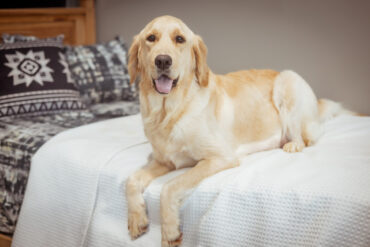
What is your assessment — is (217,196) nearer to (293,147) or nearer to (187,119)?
(187,119)

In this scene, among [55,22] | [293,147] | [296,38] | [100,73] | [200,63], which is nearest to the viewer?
[200,63]

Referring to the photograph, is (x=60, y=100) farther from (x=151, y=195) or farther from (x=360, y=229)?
(x=360, y=229)

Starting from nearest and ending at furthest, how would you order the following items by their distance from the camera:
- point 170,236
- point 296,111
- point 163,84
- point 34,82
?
point 170,236 → point 163,84 → point 296,111 → point 34,82

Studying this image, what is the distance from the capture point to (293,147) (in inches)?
80.4

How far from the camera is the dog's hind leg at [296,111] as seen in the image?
2.15m

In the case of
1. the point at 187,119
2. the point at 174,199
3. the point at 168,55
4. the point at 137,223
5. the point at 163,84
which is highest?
the point at 168,55

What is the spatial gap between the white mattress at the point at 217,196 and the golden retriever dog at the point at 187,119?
6 centimetres

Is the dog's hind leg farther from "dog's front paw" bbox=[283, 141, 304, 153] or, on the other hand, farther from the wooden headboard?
the wooden headboard

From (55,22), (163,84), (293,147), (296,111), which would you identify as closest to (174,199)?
(163,84)

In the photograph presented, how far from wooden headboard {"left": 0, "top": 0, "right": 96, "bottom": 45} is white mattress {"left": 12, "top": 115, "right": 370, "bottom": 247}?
1.36 meters

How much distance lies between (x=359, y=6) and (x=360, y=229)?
64.3 inches

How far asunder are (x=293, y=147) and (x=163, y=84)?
0.75m

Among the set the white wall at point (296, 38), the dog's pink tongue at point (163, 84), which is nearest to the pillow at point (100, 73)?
the white wall at point (296, 38)

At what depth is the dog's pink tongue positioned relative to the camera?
1686mm
